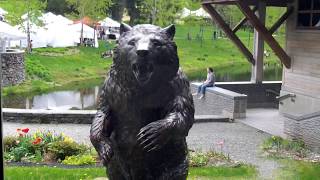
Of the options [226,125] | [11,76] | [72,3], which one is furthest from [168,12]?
[226,125]

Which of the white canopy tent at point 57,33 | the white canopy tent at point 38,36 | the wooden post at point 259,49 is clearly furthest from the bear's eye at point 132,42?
the white canopy tent at point 38,36

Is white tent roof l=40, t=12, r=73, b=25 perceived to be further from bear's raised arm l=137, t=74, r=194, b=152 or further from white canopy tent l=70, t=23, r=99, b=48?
bear's raised arm l=137, t=74, r=194, b=152

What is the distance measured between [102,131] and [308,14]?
40.4 ft

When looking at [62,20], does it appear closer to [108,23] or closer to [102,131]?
[108,23]

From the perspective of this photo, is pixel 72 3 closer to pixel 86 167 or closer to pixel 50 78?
pixel 50 78

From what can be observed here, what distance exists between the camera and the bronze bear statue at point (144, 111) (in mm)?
3715

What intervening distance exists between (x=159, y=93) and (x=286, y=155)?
755 centimetres

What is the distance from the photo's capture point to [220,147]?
1161 cm

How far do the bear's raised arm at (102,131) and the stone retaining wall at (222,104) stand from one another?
441 inches

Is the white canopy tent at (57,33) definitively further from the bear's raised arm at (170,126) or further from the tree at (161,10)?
the bear's raised arm at (170,126)

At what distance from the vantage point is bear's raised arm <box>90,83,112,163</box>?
13.0ft

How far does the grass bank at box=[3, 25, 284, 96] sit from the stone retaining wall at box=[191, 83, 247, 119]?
42.6 feet

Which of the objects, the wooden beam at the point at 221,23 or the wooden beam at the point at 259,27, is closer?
the wooden beam at the point at 259,27

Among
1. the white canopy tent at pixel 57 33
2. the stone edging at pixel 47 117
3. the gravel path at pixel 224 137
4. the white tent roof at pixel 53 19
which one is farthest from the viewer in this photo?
the white tent roof at pixel 53 19
